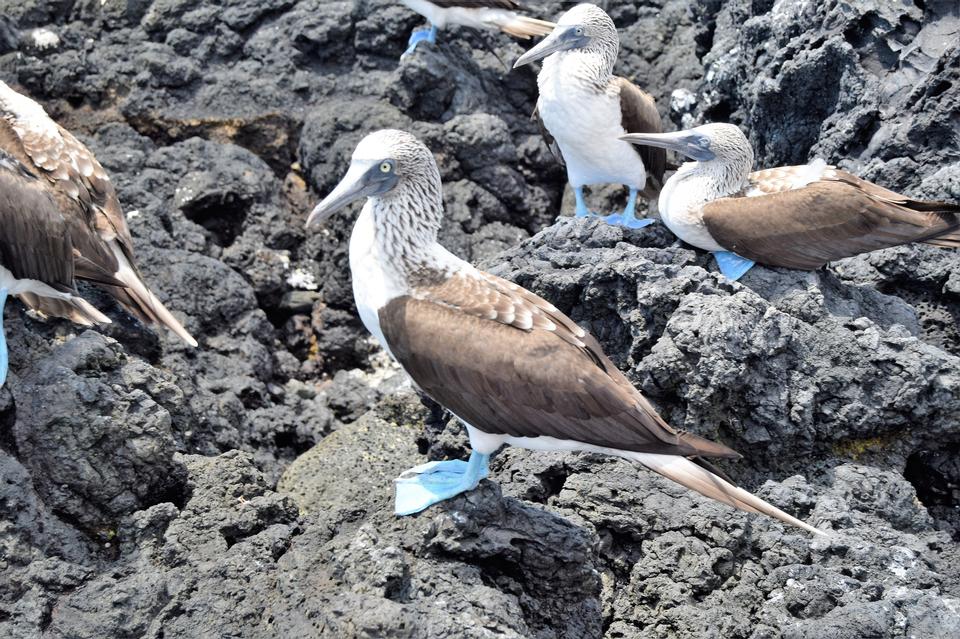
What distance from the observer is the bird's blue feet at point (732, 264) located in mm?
5770

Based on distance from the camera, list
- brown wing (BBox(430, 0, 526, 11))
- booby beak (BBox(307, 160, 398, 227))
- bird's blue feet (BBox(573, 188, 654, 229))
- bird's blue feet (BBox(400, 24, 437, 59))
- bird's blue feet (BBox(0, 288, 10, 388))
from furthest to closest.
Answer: bird's blue feet (BBox(400, 24, 437, 59)), brown wing (BBox(430, 0, 526, 11)), bird's blue feet (BBox(573, 188, 654, 229)), bird's blue feet (BBox(0, 288, 10, 388)), booby beak (BBox(307, 160, 398, 227))

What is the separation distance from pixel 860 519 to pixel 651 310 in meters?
1.26

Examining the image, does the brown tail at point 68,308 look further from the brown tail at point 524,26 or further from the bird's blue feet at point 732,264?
the brown tail at point 524,26

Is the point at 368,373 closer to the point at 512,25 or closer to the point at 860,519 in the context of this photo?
the point at 512,25

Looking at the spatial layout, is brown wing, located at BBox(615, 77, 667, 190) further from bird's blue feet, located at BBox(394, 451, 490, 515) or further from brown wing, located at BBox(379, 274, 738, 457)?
bird's blue feet, located at BBox(394, 451, 490, 515)

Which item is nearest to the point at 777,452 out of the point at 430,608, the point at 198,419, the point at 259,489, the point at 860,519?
the point at 860,519

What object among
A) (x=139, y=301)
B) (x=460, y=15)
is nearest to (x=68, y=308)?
(x=139, y=301)

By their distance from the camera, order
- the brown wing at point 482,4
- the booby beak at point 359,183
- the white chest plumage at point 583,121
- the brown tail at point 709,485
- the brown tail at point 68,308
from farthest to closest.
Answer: the brown wing at point 482,4
the white chest plumage at point 583,121
the brown tail at point 68,308
the booby beak at point 359,183
the brown tail at point 709,485

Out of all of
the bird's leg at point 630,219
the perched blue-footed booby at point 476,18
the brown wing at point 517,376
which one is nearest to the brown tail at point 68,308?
the brown wing at point 517,376

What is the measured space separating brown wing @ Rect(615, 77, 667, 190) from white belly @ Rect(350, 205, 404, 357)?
298 centimetres

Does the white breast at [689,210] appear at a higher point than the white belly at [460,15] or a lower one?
lower

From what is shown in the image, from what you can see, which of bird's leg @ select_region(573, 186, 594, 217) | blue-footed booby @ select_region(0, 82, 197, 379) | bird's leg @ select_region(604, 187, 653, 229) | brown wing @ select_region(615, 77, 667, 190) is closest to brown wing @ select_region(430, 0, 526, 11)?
brown wing @ select_region(615, 77, 667, 190)

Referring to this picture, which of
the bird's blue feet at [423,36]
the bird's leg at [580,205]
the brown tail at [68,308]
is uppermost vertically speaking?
the bird's blue feet at [423,36]

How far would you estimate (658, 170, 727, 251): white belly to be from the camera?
588 centimetres
